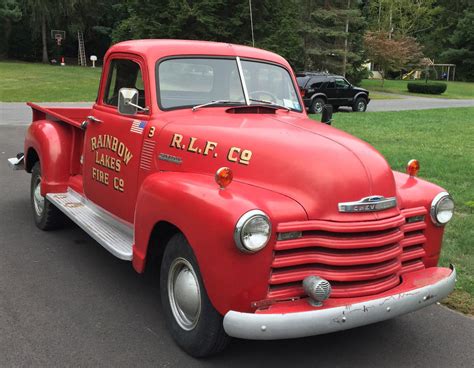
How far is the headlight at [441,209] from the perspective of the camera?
3514mm

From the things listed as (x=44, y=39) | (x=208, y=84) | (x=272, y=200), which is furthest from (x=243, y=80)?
(x=44, y=39)

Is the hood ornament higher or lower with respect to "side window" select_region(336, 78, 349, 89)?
lower

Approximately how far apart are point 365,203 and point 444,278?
0.78 metres

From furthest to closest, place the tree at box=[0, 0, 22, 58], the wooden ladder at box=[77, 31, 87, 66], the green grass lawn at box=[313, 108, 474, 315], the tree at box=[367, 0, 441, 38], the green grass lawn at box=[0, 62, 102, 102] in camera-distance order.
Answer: the tree at box=[367, 0, 441, 38]
the wooden ladder at box=[77, 31, 87, 66]
the tree at box=[0, 0, 22, 58]
the green grass lawn at box=[0, 62, 102, 102]
the green grass lawn at box=[313, 108, 474, 315]

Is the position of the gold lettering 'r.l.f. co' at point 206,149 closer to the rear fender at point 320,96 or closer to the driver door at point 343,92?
the rear fender at point 320,96

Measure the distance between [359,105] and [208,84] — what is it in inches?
811

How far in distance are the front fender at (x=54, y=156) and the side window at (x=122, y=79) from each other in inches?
40.4

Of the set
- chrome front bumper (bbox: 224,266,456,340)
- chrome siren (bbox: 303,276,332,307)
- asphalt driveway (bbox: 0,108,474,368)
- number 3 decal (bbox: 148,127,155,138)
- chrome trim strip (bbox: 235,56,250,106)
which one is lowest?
asphalt driveway (bbox: 0,108,474,368)

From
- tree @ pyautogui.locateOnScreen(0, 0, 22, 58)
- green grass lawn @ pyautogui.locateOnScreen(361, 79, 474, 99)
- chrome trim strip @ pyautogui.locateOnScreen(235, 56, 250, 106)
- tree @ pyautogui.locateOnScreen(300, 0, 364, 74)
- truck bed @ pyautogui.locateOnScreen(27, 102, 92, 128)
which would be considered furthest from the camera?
tree @ pyautogui.locateOnScreen(0, 0, 22, 58)

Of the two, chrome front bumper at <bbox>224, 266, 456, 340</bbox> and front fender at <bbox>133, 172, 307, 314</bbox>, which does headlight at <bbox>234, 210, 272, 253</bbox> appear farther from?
chrome front bumper at <bbox>224, 266, 456, 340</bbox>

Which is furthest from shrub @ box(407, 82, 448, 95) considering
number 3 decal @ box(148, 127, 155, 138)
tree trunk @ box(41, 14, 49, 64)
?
number 3 decal @ box(148, 127, 155, 138)

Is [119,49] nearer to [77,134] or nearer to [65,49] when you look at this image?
[77,134]

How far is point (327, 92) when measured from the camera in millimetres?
22609

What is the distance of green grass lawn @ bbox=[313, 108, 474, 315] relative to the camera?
4.91 meters
